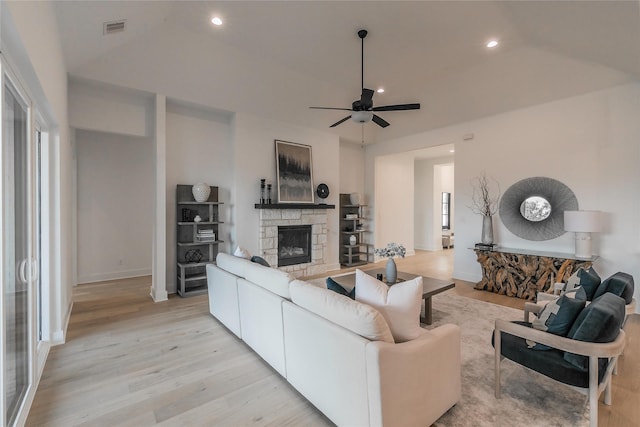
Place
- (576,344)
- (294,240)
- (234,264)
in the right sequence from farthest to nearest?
(294,240), (234,264), (576,344)

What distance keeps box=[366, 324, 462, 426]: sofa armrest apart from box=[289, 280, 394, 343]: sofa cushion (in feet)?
0.27

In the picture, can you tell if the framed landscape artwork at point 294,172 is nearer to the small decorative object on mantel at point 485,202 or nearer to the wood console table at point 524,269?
the small decorative object on mantel at point 485,202

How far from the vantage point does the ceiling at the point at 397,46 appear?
10.4 ft

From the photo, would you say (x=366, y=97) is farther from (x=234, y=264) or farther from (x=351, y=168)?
(x=351, y=168)

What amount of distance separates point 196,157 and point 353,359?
15.3 ft

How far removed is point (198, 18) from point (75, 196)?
399 cm

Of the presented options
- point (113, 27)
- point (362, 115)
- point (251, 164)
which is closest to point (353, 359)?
point (362, 115)

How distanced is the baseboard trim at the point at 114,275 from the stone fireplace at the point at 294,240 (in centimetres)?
274

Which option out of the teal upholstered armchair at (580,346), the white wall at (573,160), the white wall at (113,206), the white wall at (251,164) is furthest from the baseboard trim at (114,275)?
the white wall at (573,160)

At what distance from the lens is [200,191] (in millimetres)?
4863

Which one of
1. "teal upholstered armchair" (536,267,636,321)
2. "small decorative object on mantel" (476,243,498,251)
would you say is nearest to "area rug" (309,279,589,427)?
"teal upholstered armchair" (536,267,636,321)

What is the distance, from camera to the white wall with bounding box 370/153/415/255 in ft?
25.8

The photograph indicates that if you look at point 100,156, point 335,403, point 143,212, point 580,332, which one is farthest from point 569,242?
point 100,156

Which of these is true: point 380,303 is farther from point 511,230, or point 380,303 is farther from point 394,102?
point 394,102
